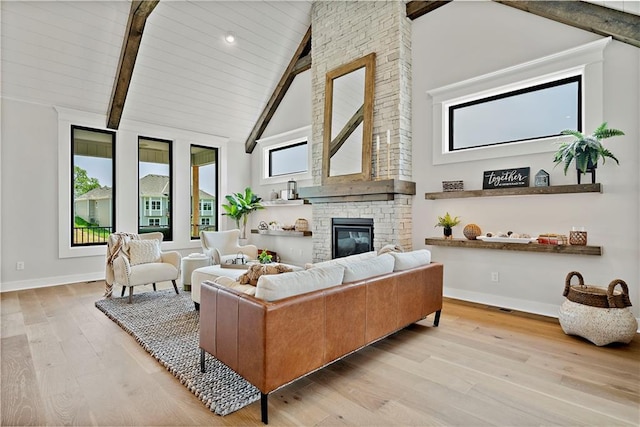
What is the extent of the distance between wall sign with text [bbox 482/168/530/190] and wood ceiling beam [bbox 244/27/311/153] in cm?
395

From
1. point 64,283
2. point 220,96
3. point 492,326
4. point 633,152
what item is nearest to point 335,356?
point 492,326

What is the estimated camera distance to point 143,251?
458 cm

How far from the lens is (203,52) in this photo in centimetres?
566

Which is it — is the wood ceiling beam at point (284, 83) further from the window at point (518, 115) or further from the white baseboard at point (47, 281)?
the white baseboard at point (47, 281)

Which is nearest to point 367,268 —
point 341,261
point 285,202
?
point 341,261

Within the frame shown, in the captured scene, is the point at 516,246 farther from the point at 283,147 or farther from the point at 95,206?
the point at 95,206

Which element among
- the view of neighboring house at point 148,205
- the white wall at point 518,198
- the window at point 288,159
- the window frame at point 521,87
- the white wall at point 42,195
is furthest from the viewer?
the window at point 288,159

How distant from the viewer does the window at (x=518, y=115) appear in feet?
12.2

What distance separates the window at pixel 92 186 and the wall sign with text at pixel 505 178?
6.04 meters

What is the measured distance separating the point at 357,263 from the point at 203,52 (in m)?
4.90

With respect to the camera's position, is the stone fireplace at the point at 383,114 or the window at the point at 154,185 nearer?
the stone fireplace at the point at 383,114

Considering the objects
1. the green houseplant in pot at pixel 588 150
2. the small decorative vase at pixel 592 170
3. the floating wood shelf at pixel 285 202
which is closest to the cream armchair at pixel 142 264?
the floating wood shelf at pixel 285 202

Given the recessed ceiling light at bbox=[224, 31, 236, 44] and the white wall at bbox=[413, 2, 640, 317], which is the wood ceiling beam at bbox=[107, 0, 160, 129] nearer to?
the recessed ceiling light at bbox=[224, 31, 236, 44]

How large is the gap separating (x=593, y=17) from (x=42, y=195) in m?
7.49
